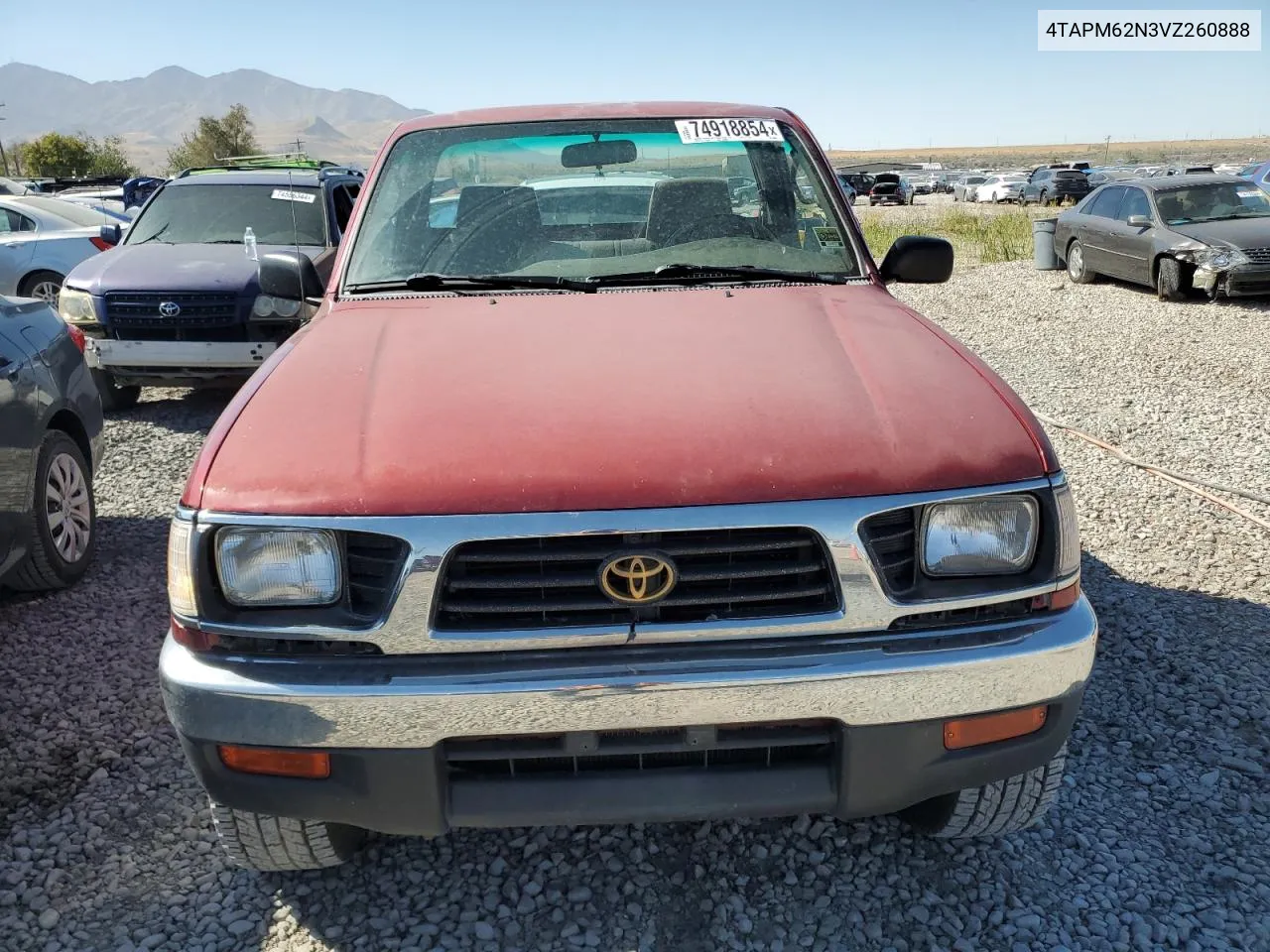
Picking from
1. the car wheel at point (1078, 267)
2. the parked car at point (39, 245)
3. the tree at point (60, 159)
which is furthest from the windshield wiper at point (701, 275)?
the tree at point (60, 159)

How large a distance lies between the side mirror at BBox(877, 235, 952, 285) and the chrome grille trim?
1.65 metres

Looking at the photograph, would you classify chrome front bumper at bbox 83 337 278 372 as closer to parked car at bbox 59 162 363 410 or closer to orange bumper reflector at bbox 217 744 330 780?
parked car at bbox 59 162 363 410

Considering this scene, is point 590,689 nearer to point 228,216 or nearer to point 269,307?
point 269,307

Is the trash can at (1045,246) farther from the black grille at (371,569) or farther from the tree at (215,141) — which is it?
the tree at (215,141)

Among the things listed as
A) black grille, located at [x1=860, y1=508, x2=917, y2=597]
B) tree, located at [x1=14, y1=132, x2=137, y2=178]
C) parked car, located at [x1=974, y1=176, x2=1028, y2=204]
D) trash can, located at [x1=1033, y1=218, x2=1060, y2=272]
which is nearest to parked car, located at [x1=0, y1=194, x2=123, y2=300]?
black grille, located at [x1=860, y1=508, x2=917, y2=597]

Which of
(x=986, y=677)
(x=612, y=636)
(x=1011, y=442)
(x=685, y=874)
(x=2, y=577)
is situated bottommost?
(x=685, y=874)

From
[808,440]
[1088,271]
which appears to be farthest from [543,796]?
[1088,271]

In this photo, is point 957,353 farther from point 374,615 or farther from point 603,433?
A: point 374,615

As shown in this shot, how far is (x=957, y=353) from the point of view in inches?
101

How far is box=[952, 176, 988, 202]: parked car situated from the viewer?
152 ft

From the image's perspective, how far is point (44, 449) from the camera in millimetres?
4242

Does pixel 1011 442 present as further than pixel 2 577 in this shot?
No

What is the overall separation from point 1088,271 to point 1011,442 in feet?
44.3

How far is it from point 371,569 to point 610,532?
0.50 metres
